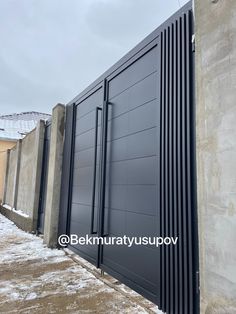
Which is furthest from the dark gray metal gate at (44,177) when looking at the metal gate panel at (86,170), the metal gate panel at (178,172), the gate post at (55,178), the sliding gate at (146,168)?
the metal gate panel at (178,172)

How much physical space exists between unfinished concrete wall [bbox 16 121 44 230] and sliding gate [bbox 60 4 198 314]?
2.08 meters

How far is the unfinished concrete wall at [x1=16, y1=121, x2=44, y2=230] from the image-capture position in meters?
5.81

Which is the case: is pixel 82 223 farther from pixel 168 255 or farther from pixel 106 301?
pixel 168 255

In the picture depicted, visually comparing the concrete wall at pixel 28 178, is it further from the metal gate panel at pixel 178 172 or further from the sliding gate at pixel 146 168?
the metal gate panel at pixel 178 172

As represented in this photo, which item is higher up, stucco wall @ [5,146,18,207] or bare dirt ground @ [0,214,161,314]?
stucco wall @ [5,146,18,207]

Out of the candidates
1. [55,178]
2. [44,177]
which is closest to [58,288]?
[55,178]

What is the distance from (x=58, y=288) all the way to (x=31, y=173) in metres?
4.31

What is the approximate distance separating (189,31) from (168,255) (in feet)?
6.32

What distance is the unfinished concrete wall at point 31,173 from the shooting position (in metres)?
5.81

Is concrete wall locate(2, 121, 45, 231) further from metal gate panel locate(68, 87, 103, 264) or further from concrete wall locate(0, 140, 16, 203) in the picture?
concrete wall locate(0, 140, 16, 203)

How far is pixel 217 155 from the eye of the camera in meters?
1.52

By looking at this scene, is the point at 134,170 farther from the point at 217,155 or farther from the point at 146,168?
the point at 217,155

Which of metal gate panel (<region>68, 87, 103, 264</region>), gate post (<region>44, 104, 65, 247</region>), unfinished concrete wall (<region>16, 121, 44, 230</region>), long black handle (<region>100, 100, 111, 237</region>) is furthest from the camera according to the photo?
unfinished concrete wall (<region>16, 121, 44, 230</region>)

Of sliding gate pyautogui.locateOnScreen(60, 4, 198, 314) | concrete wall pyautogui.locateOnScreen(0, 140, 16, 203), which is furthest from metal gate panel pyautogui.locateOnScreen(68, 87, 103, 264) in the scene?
concrete wall pyautogui.locateOnScreen(0, 140, 16, 203)
